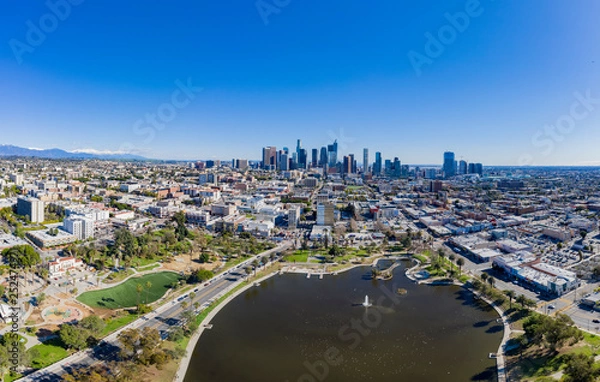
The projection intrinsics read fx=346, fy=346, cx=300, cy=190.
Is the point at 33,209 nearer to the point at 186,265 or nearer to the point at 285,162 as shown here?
the point at 186,265

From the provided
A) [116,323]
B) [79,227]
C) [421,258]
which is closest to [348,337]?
[116,323]

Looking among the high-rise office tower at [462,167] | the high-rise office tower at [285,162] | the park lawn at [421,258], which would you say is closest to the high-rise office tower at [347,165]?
the high-rise office tower at [285,162]

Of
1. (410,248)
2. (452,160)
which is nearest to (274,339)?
(410,248)

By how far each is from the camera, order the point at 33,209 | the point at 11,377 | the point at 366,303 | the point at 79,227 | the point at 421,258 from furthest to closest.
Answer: the point at 33,209 < the point at 79,227 < the point at 421,258 < the point at 366,303 < the point at 11,377

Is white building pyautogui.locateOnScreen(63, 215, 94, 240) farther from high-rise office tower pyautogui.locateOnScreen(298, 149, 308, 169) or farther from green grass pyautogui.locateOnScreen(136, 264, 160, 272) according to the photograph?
high-rise office tower pyautogui.locateOnScreen(298, 149, 308, 169)

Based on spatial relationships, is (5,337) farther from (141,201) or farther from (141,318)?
(141,201)

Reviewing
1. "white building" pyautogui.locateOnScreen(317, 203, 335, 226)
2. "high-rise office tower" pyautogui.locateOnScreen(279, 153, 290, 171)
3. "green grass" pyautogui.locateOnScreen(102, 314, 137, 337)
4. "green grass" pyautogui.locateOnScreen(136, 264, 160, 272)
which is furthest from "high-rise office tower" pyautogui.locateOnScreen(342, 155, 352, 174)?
"green grass" pyautogui.locateOnScreen(102, 314, 137, 337)
